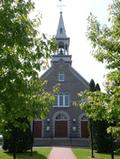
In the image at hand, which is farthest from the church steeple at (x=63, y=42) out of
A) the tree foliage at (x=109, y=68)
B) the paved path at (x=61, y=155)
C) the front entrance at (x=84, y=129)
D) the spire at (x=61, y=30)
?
the tree foliage at (x=109, y=68)

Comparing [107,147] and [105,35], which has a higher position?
[105,35]

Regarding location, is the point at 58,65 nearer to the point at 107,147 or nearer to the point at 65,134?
the point at 65,134

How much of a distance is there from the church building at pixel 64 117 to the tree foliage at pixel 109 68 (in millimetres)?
33786

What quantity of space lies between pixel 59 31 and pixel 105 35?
5415 centimetres

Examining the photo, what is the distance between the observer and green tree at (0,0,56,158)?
12.7m

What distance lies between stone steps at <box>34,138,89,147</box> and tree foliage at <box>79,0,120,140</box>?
32.3 metres

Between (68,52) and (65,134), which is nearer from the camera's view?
(65,134)

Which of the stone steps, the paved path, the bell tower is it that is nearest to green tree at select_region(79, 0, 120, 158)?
the paved path

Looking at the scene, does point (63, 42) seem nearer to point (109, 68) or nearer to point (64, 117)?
point (64, 117)

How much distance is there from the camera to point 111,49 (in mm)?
15148

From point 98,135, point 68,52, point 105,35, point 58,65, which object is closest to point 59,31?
point 68,52

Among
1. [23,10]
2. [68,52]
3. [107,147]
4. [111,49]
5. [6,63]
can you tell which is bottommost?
[107,147]

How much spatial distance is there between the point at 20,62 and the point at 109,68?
11.9 ft

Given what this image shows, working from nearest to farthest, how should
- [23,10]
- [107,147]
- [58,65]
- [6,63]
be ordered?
[6,63]
[23,10]
[107,147]
[58,65]
